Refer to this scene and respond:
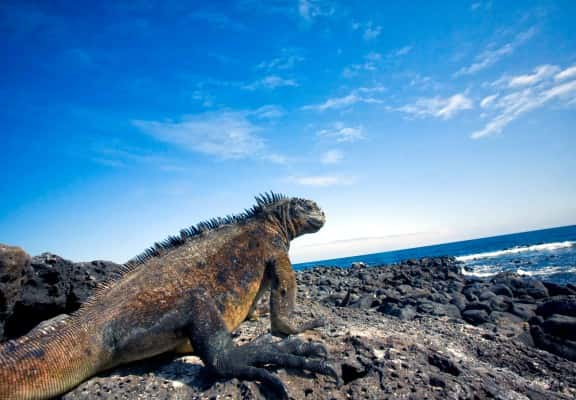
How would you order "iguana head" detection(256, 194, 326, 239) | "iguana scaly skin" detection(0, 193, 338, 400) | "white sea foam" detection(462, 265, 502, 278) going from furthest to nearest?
"white sea foam" detection(462, 265, 502, 278)
"iguana head" detection(256, 194, 326, 239)
"iguana scaly skin" detection(0, 193, 338, 400)

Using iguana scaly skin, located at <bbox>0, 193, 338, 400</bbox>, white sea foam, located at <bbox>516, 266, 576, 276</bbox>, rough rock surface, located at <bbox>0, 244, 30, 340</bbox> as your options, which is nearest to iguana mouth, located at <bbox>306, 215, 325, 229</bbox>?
iguana scaly skin, located at <bbox>0, 193, 338, 400</bbox>

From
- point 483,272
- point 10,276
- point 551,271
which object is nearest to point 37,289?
point 10,276

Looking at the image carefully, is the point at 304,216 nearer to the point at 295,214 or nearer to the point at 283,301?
the point at 295,214

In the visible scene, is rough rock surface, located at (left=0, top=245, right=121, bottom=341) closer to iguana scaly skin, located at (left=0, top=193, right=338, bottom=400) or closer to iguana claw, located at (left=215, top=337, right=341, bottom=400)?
iguana scaly skin, located at (left=0, top=193, right=338, bottom=400)

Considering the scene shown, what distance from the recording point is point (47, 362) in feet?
10.6

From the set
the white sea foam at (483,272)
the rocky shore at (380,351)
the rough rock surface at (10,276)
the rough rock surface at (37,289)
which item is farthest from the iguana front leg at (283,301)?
the white sea foam at (483,272)

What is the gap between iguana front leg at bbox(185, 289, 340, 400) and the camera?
352 cm

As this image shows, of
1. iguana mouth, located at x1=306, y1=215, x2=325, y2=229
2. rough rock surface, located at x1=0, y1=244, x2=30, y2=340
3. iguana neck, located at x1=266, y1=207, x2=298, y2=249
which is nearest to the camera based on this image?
rough rock surface, located at x1=0, y1=244, x2=30, y2=340

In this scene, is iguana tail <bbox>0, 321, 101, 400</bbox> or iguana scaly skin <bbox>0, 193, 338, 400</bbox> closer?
iguana tail <bbox>0, 321, 101, 400</bbox>

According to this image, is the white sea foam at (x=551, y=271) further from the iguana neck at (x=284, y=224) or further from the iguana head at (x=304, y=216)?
the iguana neck at (x=284, y=224)

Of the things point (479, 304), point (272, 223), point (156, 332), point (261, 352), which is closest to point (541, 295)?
point (479, 304)

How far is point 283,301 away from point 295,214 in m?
1.65

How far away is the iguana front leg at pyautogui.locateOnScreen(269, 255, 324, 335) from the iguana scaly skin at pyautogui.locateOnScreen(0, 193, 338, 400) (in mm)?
13

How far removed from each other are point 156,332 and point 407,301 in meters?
5.97
